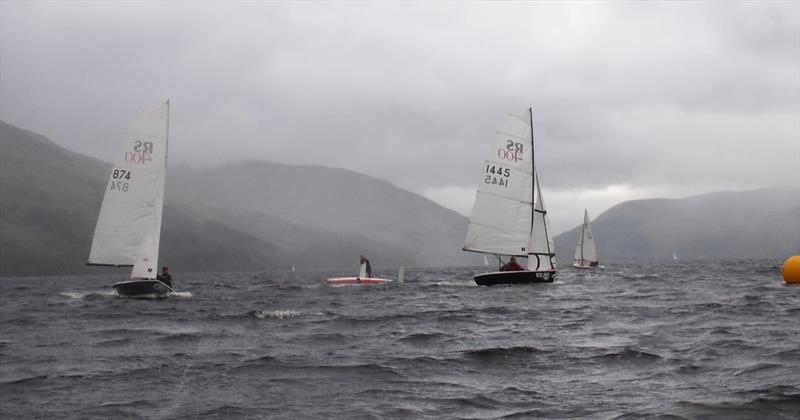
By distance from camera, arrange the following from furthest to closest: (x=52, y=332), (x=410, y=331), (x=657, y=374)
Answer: (x=52, y=332)
(x=410, y=331)
(x=657, y=374)

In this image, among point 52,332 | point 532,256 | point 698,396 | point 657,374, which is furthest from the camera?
point 532,256

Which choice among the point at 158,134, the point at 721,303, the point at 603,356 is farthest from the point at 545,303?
the point at 158,134

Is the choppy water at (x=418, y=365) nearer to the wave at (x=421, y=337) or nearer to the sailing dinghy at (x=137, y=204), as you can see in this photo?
the wave at (x=421, y=337)

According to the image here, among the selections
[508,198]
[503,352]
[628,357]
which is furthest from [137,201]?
[628,357]

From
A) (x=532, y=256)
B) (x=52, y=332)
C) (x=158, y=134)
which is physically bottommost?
(x=52, y=332)

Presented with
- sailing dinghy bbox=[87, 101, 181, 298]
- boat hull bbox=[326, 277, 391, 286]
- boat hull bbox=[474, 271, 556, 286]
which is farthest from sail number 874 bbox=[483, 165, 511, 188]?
sailing dinghy bbox=[87, 101, 181, 298]

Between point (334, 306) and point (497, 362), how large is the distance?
828 inches

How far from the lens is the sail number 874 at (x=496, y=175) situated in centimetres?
5112

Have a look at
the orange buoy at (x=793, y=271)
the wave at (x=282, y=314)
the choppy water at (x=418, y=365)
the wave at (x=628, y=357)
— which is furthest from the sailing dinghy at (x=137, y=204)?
the orange buoy at (x=793, y=271)

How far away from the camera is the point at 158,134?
45969 millimetres

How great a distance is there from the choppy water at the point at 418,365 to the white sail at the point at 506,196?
72.0 ft

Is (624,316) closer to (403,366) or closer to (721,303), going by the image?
(721,303)

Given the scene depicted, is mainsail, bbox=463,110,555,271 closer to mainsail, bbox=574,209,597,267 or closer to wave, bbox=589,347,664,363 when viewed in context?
wave, bbox=589,347,664,363

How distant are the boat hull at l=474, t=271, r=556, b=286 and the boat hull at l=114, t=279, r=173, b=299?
2028cm
